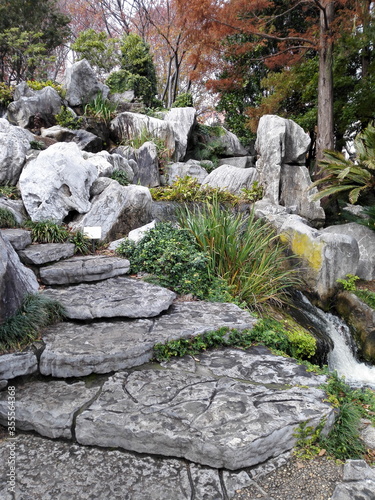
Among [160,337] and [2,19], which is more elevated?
[2,19]

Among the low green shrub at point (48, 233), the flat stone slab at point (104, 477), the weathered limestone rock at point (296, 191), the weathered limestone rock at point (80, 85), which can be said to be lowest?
the flat stone slab at point (104, 477)

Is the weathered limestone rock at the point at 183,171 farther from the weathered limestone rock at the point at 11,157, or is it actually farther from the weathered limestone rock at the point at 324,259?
the weathered limestone rock at the point at 324,259

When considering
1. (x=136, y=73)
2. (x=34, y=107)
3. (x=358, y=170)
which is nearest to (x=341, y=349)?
(x=358, y=170)

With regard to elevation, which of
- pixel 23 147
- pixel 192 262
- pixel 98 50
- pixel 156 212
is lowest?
pixel 192 262

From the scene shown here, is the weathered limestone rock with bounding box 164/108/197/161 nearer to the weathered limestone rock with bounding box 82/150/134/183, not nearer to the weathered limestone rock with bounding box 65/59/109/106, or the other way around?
the weathered limestone rock with bounding box 65/59/109/106

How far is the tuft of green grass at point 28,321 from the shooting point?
3137 mm

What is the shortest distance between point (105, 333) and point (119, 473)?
1.43 metres

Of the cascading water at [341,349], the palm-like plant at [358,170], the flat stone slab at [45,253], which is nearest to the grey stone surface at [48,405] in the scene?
the flat stone slab at [45,253]

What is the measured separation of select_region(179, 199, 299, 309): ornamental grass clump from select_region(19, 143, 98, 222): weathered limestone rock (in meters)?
2.10

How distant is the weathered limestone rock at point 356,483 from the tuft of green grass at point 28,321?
101 inches

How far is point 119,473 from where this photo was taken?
2.31 metres

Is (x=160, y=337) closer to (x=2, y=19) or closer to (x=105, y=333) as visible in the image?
(x=105, y=333)

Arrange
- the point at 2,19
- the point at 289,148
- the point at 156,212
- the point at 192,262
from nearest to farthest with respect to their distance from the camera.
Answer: the point at 192,262
the point at 156,212
the point at 289,148
the point at 2,19

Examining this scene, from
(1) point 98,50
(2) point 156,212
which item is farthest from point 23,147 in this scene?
(1) point 98,50
